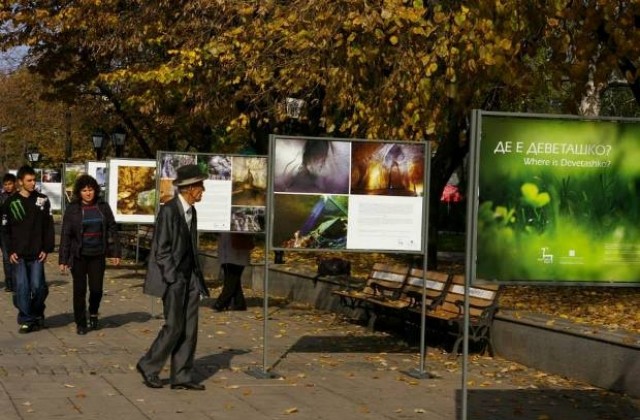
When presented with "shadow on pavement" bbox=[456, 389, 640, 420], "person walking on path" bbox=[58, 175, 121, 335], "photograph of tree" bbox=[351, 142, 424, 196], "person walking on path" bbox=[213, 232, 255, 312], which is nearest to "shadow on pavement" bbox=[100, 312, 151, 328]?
"person walking on path" bbox=[58, 175, 121, 335]

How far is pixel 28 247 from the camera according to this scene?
1250 cm

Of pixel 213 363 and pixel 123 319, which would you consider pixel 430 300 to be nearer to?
pixel 213 363

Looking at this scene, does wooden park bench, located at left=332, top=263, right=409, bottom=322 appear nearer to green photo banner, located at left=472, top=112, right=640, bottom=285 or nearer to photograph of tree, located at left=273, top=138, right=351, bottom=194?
photograph of tree, located at left=273, top=138, right=351, bottom=194

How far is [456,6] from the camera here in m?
13.3

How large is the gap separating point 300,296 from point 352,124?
3.69 metres

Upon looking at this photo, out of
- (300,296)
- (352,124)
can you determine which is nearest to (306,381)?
(352,124)

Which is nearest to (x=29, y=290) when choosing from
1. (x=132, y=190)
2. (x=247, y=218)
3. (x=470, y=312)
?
(x=247, y=218)

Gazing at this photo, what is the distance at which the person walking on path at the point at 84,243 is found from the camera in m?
12.4

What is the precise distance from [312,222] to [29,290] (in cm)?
408

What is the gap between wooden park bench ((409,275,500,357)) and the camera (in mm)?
11141

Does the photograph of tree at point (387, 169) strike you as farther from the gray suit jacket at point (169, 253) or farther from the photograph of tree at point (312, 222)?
the gray suit jacket at point (169, 253)

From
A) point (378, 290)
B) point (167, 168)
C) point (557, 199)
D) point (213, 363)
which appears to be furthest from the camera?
point (167, 168)

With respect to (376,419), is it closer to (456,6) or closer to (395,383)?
(395,383)

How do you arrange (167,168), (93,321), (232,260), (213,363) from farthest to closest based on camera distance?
1. (232,260)
2. (167,168)
3. (93,321)
4. (213,363)
